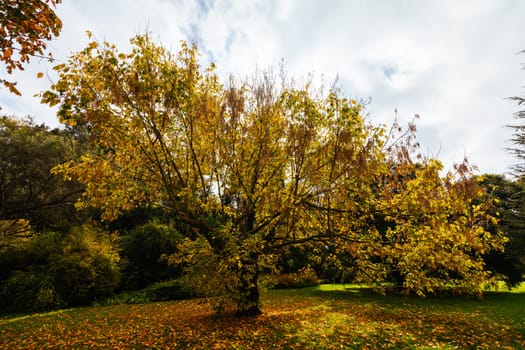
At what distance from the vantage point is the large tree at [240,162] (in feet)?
23.8

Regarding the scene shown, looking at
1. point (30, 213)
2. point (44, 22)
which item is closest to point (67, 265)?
point (30, 213)

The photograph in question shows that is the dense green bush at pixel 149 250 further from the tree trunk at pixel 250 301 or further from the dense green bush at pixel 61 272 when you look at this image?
the tree trunk at pixel 250 301

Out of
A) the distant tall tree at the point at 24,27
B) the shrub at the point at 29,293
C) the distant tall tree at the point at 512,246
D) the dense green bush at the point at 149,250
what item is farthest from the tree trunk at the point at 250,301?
the distant tall tree at the point at 512,246

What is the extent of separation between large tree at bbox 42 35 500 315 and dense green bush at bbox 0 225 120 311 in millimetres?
8111

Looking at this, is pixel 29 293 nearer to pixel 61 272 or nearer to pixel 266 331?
pixel 61 272

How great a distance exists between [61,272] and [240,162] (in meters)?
11.9

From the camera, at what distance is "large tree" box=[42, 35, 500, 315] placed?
23.8 ft

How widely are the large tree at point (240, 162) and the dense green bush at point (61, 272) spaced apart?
811 cm

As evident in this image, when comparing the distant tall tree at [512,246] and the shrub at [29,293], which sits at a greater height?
the distant tall tree at [512,246]

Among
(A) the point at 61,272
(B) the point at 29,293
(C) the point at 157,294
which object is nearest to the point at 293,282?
(C) the point at 157,294

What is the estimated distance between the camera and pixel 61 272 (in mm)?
14453

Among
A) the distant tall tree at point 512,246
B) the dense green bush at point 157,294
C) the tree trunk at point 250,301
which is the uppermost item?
the distant tall tree at point 512,246

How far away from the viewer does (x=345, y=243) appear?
830 centimetres

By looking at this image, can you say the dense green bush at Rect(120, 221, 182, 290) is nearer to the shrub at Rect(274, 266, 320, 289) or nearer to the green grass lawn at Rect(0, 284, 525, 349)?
the green grass lawn at Rect(0, 284, 525, 349)
